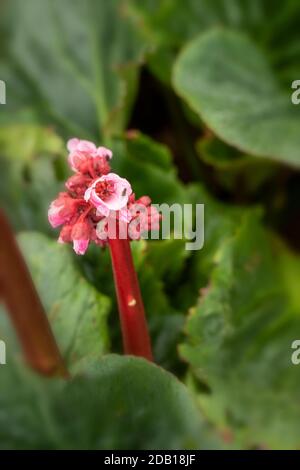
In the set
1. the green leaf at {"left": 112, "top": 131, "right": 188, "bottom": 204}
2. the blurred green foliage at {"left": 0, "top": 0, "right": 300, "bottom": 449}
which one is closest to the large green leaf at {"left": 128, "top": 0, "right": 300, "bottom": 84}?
the blurred green foliage at {"left": 0, "top": 0, "right": 300, "bottom": 449}

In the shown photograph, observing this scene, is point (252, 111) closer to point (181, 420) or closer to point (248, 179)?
point (248, 179)

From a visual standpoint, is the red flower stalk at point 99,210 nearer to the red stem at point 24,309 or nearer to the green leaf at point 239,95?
the red stem at point 24,309

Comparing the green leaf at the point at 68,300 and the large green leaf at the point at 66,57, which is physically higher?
the large green leaf at the point at 66,57

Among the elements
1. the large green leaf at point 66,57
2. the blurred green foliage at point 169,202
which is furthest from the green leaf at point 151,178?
the large green leaf at point 66,57

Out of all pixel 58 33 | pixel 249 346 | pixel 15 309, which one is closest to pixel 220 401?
pixel 249 346

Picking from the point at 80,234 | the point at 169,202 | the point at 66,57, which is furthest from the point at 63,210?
the point at 66,57

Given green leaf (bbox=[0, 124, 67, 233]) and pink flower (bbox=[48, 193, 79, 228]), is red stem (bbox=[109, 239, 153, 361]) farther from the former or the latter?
green leaf (bbox=[0, 124, 67, 233])

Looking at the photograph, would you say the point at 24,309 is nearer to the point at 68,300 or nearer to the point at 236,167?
the point at 68,300
